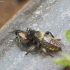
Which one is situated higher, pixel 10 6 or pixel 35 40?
pixel 35 40

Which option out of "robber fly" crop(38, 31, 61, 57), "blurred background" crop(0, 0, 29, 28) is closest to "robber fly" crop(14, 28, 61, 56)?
"robber fly" crop(38, 31, 61, 57)

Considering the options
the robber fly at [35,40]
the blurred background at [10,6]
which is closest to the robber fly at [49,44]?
the robber fly at [35,40]

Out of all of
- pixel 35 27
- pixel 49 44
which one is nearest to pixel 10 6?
pixel 35 27

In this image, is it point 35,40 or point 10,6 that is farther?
point 10,6

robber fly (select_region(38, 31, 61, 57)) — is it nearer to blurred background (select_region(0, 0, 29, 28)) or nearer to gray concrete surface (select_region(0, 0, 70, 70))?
gray concrete surface (select_region(0, 0, 70, 70))

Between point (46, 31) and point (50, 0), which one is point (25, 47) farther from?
point (50, 0)

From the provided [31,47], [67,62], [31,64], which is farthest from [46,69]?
[67,62]

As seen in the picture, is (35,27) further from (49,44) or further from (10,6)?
(10,6)
